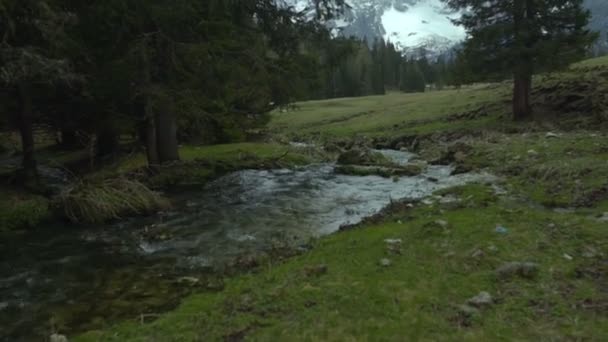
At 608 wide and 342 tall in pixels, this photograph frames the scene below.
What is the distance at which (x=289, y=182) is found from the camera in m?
18.0

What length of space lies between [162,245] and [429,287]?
6.33 m

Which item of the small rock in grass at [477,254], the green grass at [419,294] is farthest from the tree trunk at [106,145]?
the small rock in grass at [477,254]

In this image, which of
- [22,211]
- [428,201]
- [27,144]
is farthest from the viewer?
[27,144]

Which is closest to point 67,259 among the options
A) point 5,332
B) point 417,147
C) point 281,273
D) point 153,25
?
point 5,332

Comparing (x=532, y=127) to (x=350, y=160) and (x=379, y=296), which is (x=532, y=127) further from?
(x=379, y=296)

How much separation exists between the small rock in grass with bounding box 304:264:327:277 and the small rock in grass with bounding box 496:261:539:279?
8.14 feet

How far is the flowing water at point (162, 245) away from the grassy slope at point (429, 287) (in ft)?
3.85

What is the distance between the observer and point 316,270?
7.28 meters

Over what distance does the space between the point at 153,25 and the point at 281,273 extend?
1447 cm

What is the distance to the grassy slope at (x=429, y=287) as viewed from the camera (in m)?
5.29

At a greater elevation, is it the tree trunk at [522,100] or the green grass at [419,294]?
the tree trunk at [522,100]

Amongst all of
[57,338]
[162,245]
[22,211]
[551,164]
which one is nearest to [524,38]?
[551,164]

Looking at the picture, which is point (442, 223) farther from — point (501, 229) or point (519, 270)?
point (519, 270)

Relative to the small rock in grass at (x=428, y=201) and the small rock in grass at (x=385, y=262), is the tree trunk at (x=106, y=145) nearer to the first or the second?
the small rock in grass at (x=428, y=201)
